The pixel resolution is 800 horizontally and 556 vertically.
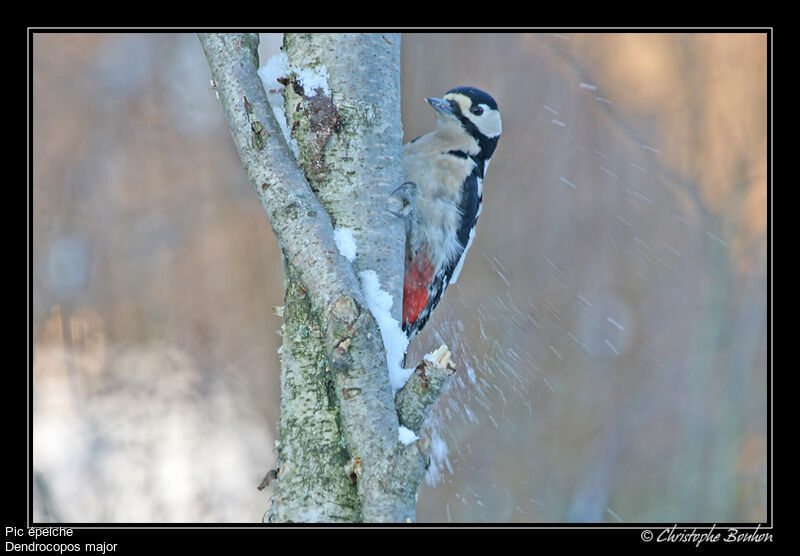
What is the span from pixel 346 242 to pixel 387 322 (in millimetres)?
176

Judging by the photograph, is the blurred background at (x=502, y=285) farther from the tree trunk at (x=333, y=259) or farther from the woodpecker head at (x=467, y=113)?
the tree trunk at (x=333, y=259)

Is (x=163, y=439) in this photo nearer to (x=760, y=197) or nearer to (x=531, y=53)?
(x=531, y=53)

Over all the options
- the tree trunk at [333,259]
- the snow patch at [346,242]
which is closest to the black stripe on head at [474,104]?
the tree trunk at [333,259]

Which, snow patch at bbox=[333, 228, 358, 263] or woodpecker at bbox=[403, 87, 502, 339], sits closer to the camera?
snow patch at bbox=[333, 228, 358, 263]

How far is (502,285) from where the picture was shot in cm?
383

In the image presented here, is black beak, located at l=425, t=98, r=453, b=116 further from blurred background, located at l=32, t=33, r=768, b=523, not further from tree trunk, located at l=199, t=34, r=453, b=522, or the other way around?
blurred background, located at l=32, t=33, r=768, b=523

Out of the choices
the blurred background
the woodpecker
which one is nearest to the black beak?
the woodpecker

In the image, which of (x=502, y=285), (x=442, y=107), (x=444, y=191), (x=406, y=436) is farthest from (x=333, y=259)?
(x=502, y=285)

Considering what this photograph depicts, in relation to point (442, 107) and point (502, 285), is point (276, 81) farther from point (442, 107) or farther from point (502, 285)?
point (502, 285)

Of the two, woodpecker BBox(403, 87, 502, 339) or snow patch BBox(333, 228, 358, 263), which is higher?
woodpecker BBox(403, 87, 502, 339)

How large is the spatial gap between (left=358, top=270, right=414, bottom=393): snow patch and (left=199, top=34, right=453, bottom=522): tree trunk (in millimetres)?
18

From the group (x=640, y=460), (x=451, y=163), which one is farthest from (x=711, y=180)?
(x=451, y=163)

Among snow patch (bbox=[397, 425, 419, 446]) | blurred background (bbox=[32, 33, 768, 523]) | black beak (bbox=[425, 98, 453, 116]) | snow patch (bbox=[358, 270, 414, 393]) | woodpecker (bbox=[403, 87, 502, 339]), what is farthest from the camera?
blurred background (bbox=[32, 33, 768, 523])

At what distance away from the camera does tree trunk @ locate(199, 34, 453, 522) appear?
1308mm
